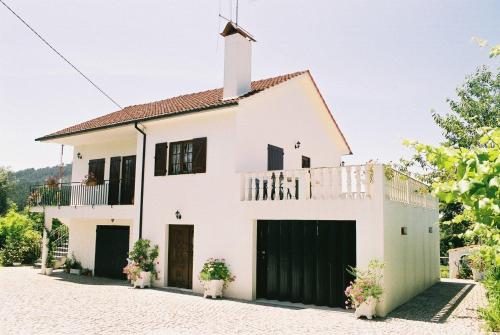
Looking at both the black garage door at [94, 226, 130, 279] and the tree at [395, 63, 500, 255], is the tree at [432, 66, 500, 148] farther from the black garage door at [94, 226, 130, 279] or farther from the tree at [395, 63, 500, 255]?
the black garage door at [94, 226, 130, 279]

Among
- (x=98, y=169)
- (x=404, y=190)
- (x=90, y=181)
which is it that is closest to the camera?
(x=404, y=190)

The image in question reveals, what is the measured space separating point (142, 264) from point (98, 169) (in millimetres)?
6317

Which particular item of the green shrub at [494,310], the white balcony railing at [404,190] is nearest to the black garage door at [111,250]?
the white balcony railing at [404,190]

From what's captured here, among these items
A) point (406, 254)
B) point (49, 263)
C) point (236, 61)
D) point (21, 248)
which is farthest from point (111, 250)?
point (406, 254)

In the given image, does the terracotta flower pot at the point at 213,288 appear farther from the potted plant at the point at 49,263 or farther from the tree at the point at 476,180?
the tree at the point at 476,180

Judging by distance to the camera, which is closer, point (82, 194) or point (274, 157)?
point (274, 157)

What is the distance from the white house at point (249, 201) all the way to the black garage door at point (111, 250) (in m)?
0.05

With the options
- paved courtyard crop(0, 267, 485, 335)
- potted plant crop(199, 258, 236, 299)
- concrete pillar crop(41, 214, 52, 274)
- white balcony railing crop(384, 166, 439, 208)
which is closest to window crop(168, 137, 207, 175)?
potted plant crop(199, 258, 236, 299)

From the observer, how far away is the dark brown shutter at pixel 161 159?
14484 millimetres

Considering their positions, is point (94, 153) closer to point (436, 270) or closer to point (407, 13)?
point (407, 13)

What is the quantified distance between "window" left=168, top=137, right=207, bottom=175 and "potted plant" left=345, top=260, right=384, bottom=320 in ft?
20.4

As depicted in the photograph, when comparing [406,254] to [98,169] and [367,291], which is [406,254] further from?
[98,169]

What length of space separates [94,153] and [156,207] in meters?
6.11

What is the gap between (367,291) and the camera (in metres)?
9.38
